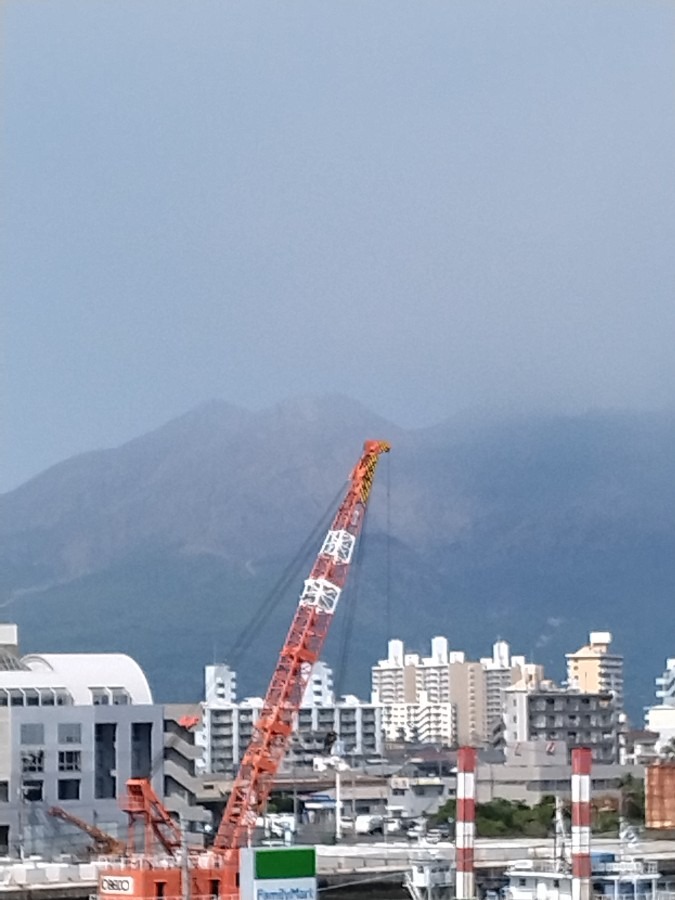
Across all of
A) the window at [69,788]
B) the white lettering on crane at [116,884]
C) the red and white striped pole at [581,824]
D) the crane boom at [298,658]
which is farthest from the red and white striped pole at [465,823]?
the window at [69,788]

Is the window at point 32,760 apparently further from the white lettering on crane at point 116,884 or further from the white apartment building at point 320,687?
the white apartment building at point 320,687

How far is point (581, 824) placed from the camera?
78.7 feet

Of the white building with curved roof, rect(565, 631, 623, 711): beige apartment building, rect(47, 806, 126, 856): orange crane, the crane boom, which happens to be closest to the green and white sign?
the crane boom

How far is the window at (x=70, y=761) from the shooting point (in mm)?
40750

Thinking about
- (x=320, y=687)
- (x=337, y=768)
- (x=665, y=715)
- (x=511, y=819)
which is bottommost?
(x=511, y=819)

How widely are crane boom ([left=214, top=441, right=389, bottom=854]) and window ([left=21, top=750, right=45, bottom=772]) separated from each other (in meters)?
8.85

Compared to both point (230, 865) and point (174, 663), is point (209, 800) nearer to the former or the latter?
point (230, 865)

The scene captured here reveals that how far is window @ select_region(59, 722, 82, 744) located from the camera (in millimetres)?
40750

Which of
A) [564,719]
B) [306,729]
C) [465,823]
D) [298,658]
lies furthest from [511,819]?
[306,729]

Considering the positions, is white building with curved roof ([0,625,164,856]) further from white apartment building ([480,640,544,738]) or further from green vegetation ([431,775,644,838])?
white apartment building ([480,640,544,738])

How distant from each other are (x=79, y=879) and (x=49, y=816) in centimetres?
826

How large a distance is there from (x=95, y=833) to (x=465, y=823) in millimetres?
13483

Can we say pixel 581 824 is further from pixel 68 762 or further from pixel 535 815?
pixel 535 815

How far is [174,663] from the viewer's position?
631 feet
